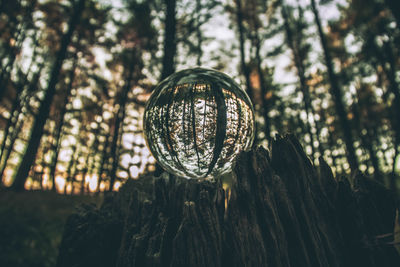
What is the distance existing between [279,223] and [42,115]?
375 inches

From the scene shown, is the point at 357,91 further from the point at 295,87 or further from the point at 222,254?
the point at 222,254

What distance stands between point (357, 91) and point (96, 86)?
16.3 m

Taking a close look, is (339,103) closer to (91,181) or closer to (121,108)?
(121,108)

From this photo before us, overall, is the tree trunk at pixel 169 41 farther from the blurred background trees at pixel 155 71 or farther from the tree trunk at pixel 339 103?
the tree trunk at pixel 339 103

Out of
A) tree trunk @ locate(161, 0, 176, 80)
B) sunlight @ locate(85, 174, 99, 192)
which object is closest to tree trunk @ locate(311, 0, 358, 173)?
tree trunk @ locate(161, 0, 176, 80)

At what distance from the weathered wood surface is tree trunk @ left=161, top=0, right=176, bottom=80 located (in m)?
3.85

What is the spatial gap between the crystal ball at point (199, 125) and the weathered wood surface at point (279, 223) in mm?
246

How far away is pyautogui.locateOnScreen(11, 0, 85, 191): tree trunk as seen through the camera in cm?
817

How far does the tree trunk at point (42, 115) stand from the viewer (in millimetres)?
8172

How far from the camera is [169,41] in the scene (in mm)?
5750

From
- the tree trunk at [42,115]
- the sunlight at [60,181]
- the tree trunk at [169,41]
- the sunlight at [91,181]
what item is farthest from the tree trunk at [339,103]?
the sunlight at [60,181]

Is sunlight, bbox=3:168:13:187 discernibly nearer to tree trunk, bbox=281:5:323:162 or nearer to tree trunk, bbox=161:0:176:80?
tree trunk, bbox=161:0:176:80

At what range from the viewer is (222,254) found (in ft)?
6.51

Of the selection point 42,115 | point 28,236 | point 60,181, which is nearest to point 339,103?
point 28,236
